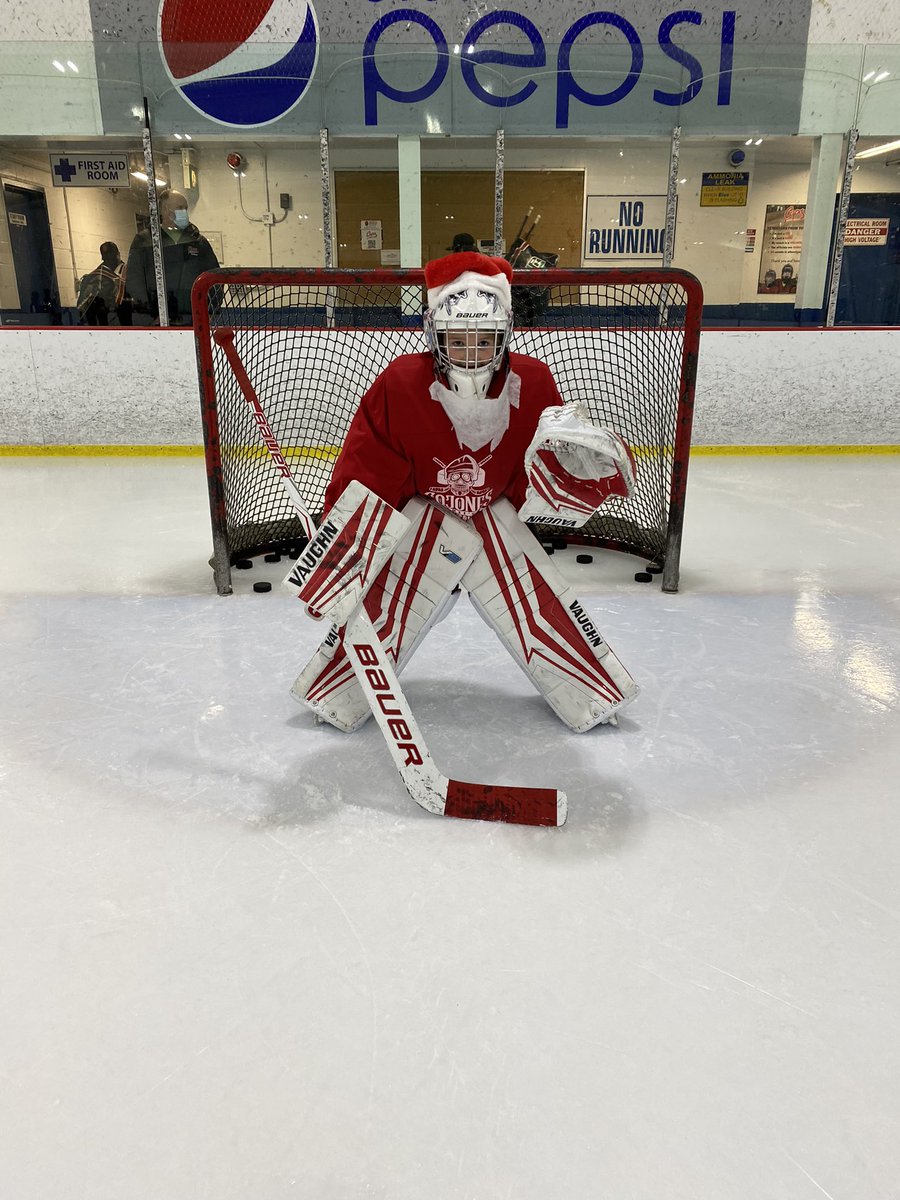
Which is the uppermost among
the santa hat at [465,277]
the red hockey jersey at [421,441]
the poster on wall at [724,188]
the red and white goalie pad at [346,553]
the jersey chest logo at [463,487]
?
the poster on wall at [724,188]

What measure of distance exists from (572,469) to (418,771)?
55 cm

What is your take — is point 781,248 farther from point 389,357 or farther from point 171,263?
point 171,263

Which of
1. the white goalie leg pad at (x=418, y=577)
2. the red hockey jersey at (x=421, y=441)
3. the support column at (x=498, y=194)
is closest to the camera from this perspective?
the red hockey jersey at (x=421, y=441)

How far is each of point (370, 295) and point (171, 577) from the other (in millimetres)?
1423

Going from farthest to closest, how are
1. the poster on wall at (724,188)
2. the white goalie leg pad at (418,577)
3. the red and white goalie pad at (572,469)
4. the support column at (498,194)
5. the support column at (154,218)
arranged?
the poster on wall at (724,188) → the support column at (498,194) → the support column at (154,218) → the white goalie leg pad at (418,577) → the red and white goalie pad at (572,469)

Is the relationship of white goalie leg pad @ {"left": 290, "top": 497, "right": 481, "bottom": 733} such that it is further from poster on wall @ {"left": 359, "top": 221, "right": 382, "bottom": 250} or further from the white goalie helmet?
poster on wall @ {"left": 359, "top": 221, "right": 382, "bottom": 250}

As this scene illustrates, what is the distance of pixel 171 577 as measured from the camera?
267 cm

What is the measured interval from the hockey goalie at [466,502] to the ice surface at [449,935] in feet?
0.43

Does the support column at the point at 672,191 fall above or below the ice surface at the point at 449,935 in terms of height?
above

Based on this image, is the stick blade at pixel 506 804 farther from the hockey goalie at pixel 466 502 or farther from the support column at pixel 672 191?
the support column at pixel 672 191

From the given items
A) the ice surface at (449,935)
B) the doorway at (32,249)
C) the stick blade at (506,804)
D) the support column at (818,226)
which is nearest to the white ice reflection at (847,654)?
the ice surface at (449,935)

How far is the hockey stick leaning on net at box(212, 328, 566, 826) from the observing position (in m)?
1.34

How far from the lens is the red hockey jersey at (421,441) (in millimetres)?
1441

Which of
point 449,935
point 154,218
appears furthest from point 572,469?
point 154,218
